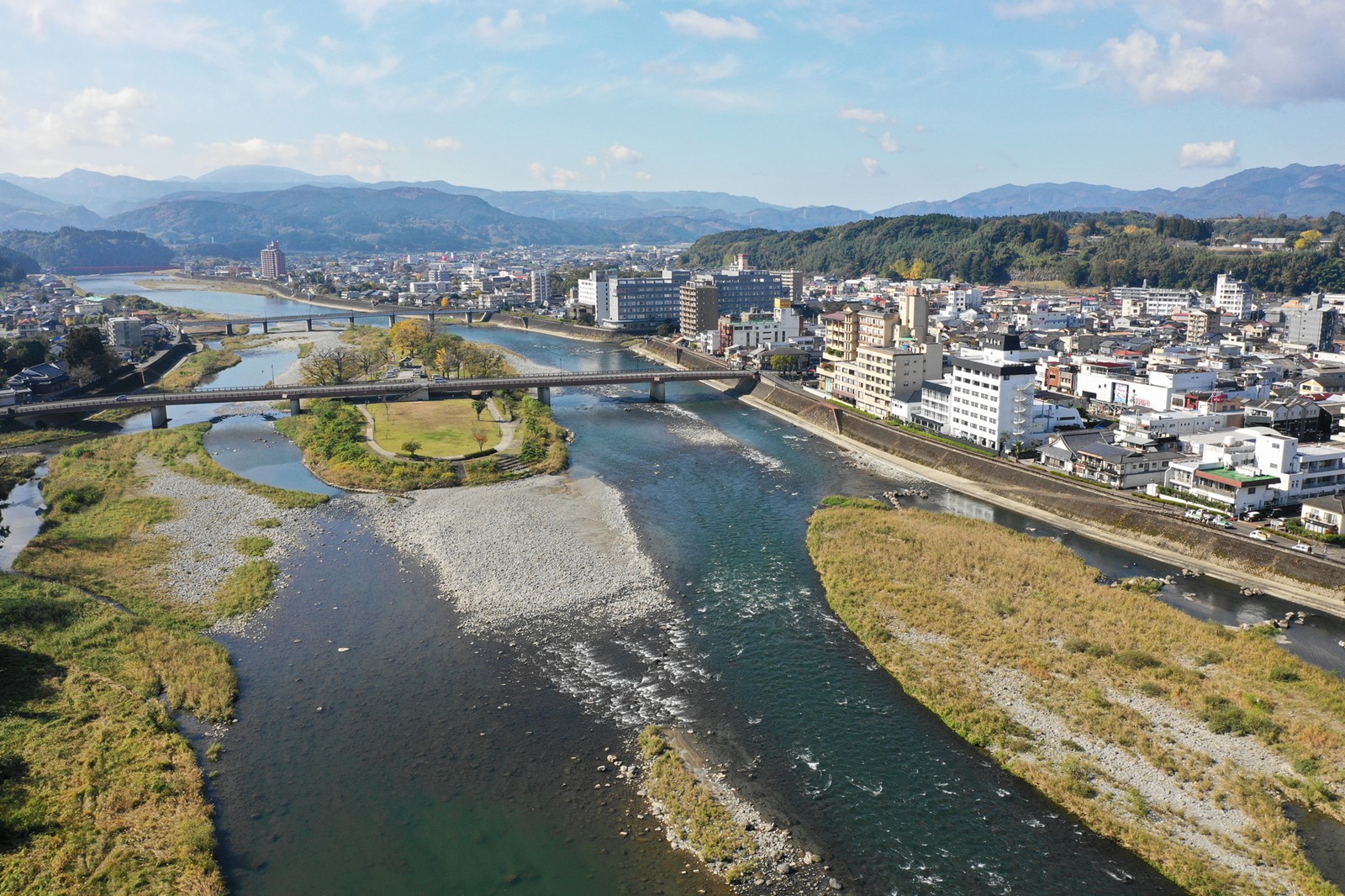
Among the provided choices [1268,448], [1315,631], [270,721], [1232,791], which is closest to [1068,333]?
[1268,448]

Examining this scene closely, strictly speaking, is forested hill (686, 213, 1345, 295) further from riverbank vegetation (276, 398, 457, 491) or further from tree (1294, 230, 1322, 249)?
riverbank vegetation (276, 398, 457, 491)

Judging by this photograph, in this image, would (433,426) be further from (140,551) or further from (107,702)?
(107,702)

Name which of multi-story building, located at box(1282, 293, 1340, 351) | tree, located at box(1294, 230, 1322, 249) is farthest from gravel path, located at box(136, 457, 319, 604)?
tree, located at box(1294, 230, 1322, 249)

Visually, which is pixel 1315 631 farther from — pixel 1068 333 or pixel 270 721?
pixel 1068 333

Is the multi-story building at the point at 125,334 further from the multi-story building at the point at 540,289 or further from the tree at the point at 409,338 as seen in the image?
the multi-story building at the point at 540,289

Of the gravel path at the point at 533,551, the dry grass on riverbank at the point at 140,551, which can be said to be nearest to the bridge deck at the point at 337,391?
the dry grass on riverbank at the point at 140,551

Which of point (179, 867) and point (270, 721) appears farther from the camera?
point (270, 721)

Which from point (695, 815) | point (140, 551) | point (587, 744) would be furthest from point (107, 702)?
point (695, 815)
